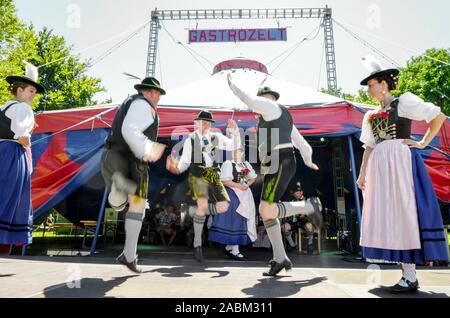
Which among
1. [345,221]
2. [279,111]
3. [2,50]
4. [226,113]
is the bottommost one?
[345,221]

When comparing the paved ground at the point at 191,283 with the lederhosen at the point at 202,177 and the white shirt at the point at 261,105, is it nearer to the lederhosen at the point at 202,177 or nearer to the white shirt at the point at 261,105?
the lederhosen at the point at 202,177

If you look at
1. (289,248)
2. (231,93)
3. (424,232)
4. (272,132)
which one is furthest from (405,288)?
(231,93)

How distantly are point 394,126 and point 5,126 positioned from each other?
134 inches

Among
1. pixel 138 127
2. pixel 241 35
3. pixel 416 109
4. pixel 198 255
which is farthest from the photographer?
pixel 241 35

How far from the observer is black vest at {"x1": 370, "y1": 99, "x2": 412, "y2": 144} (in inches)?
92.2

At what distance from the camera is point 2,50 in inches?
473

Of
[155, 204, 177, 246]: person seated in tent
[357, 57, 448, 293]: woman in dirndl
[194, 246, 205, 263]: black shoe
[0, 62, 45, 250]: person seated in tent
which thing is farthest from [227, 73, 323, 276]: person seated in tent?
[155, 204, 177, 246]: person seated in tent

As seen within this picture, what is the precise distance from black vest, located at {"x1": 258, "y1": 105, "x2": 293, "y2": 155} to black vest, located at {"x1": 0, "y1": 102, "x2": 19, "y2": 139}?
2347 mm

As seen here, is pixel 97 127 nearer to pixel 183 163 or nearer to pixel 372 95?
pixel 183 163

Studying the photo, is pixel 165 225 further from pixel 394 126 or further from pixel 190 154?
pixel 394 126

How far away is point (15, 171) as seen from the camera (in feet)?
9.62

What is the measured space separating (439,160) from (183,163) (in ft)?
12.9
